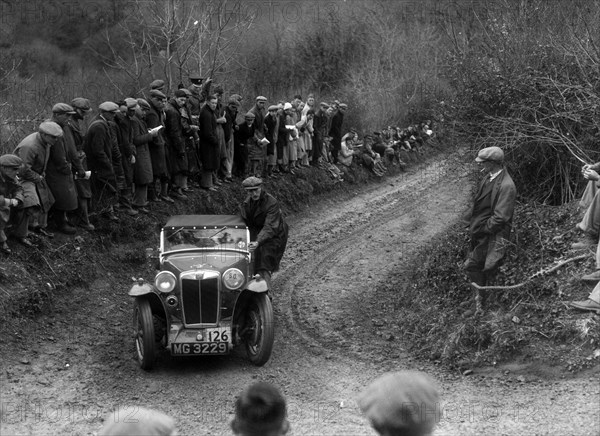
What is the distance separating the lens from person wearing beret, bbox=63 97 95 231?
12.4 m

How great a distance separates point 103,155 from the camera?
12.8 metres

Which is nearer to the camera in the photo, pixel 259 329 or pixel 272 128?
pixel 259 329

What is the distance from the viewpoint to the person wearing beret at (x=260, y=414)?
3641 mm

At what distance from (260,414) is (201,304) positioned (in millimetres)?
6101

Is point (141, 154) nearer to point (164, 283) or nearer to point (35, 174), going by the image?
point (35, 174)

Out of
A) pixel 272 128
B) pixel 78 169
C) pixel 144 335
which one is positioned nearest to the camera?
pixel 144 335

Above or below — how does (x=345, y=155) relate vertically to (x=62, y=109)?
below

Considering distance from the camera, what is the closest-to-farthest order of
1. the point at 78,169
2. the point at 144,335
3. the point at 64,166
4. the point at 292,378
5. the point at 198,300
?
1. the point at 144,335
2. the point at 292,378
3. the point at 198,300
4. the point at 64,166
5. the point at 78,169

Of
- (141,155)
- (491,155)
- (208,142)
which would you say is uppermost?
(491,155)

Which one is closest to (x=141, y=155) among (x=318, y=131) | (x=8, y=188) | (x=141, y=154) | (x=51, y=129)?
(x=141, y=154)

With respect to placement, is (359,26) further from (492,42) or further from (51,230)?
(51,230)

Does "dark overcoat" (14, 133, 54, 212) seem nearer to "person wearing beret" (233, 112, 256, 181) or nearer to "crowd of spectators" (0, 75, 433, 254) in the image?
"crowd of spectators" (0, 75, 433, 254)

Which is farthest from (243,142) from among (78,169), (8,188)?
(8,188)

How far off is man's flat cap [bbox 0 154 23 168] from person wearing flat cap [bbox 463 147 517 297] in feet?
20.2
